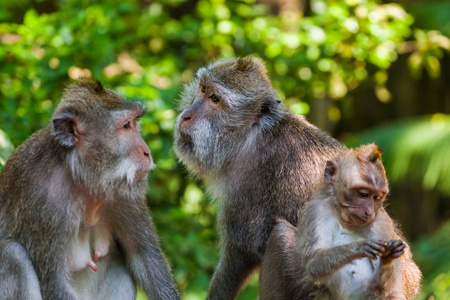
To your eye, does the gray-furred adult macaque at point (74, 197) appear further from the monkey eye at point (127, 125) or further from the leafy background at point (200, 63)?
the leafy background at point (200, 63)

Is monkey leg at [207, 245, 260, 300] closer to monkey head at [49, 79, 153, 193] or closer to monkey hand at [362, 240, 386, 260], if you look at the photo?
monkey head at [49, 79, 153, 193]

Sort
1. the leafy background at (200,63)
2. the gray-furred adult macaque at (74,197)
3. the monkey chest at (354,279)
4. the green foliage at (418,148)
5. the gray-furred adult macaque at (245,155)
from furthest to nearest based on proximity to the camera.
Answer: the green foliage at (418,148) → the leafy background at (200,63) → the gray-furred adult macaque at (245,155) → the gray-furred adult macaque at (74,197) → the monkey chest at (354,279)

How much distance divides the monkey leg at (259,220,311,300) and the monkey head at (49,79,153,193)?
1054mm

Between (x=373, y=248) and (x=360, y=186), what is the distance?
1.55ft

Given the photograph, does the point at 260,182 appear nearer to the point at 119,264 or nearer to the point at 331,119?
the point at 119,264

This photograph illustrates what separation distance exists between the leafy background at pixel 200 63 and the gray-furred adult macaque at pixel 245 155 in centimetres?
126

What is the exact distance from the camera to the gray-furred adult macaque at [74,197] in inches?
193

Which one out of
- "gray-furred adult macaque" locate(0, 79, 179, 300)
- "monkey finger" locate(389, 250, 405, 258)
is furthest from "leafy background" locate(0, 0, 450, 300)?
"monkey finger" locate(389, 250, 405, 258)

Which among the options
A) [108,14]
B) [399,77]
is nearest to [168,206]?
[108,14]

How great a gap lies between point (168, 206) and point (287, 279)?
3.95 metres

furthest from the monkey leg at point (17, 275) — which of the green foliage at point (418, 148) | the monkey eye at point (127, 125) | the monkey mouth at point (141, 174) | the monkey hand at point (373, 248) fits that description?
the green foliage at point (418, 148)

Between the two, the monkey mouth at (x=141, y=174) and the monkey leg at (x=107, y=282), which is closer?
the monkey mouth at (x=141, y=174)

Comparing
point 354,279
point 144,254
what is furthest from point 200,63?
point 354,279

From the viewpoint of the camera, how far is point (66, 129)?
5.02 metres
